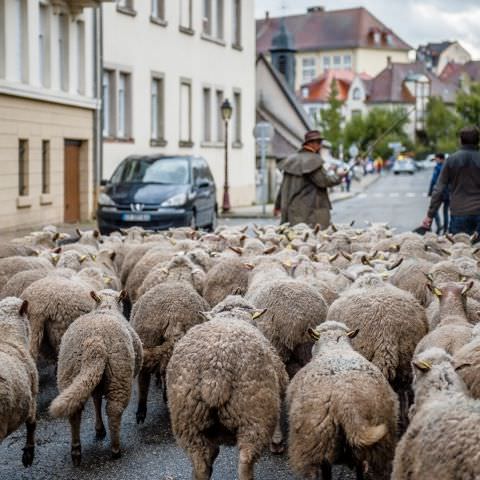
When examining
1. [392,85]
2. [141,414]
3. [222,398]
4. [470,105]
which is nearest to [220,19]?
[141,414]

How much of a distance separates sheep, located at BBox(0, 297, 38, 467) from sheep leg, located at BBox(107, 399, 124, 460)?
0.49 m

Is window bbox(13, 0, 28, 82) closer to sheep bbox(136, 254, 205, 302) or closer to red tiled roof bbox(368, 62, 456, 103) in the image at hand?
sheep bbox(136, 254, 205, 302)

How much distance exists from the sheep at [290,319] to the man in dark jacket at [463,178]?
4.80 metres

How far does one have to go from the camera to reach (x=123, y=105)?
30219 millimetres

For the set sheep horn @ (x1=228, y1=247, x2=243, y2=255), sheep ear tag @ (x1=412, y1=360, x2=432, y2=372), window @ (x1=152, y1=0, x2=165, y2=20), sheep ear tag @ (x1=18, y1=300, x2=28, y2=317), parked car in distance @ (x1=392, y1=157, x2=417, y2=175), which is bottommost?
sheep ear tag @ (x1=412, y1=360, x2=432, y2=372)

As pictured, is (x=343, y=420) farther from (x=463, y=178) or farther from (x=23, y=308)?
(x=463, y=178)

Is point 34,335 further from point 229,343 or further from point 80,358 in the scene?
point 229,343

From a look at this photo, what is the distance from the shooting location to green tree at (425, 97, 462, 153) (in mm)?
111938

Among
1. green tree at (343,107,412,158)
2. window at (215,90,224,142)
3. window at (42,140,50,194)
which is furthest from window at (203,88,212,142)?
green tree at (343,107,412,158)

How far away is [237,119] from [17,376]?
33660 mm

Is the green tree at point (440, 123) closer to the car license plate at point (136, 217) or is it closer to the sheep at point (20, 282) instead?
the car license plate at point (136, 217)

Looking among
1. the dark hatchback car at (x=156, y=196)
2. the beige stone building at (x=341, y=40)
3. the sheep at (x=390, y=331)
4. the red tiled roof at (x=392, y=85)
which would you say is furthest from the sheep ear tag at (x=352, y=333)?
the beige stone building at (x=341, y=40)

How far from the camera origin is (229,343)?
6.04 meters

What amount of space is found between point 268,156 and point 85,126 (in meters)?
16.5
